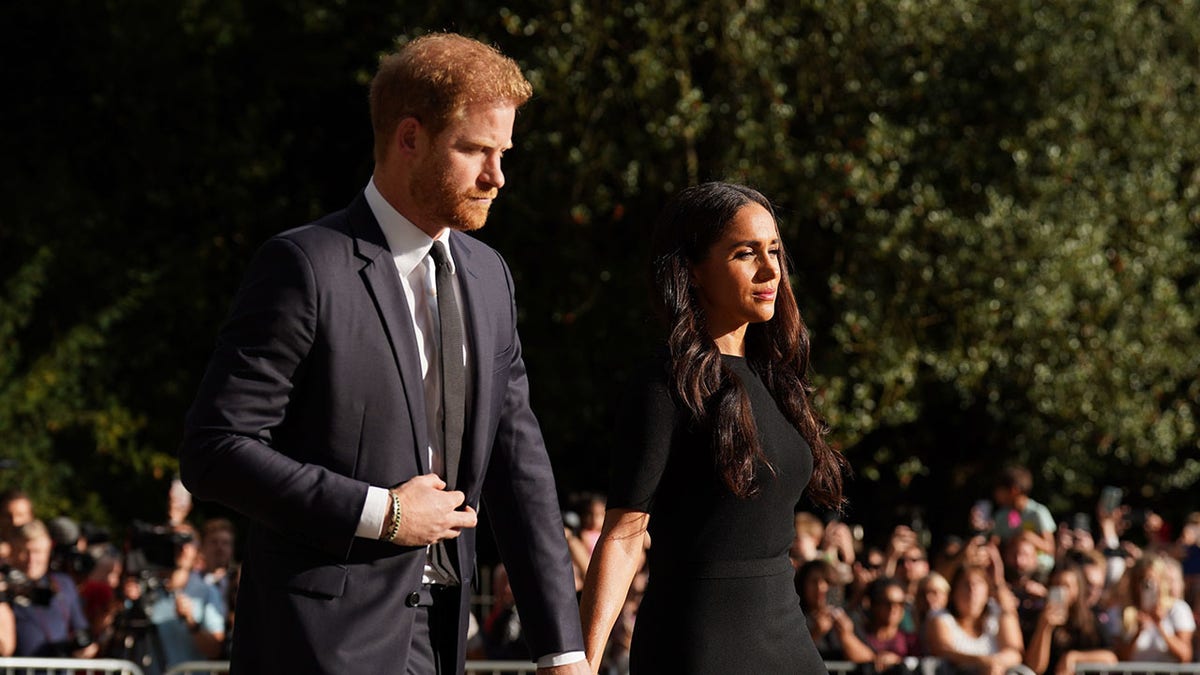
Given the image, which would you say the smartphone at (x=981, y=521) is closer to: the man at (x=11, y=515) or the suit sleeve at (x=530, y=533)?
the man at (x=11, y=515)

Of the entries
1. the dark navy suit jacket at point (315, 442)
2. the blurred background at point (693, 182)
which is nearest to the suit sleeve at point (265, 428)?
the dark navy suit jacket at point (315, 442)

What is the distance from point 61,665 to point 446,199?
5058mm

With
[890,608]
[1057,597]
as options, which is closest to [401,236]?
[890,608]

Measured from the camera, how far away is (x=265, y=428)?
301 centimetres

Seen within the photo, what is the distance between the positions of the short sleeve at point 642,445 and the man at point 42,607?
5.01 meters

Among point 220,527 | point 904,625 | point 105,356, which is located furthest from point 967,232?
point 105,356

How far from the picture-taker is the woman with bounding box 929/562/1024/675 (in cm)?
860

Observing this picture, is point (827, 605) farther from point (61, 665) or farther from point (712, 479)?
point (712, 479)

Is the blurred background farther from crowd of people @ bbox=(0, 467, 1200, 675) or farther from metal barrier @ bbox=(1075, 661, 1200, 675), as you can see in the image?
metal barrier @ bbox=(1075, 661, 1200, 675)

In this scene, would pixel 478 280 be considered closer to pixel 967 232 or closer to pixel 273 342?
pixel 273 342

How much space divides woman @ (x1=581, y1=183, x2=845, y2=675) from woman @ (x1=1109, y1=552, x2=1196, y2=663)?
582 centimetres

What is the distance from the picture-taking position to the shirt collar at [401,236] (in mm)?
3225

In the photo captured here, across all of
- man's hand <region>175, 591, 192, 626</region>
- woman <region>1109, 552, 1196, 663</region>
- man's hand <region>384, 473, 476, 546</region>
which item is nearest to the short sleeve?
man's hand <region>384, 473, 476, 546</region>

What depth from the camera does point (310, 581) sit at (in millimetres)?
3035
